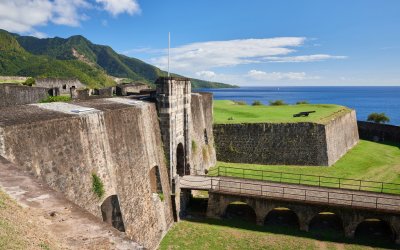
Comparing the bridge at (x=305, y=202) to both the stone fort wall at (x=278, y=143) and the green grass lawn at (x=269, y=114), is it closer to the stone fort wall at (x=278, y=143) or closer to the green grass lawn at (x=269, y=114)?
the stone fort wall at (x=278, y=143)

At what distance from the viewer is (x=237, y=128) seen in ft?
104

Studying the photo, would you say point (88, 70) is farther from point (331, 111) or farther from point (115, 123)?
point (115, 123)

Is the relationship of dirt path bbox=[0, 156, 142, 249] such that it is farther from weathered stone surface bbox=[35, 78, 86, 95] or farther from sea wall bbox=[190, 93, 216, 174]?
weathered stone surface bbox=[35, 78, 86, 95]

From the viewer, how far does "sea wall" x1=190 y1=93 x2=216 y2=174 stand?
26203mm

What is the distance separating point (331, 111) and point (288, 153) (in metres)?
11.0

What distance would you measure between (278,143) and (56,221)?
27.3 metres

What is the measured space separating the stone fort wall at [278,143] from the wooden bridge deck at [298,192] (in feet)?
29.7

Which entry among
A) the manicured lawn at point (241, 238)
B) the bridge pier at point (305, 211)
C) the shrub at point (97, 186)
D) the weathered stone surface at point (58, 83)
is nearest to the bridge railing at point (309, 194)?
the bridge pier at point (305, 211)

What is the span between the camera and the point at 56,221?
5.44 meters

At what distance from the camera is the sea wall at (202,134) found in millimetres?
26203

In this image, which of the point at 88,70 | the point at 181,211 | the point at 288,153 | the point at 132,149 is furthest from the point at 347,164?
the point at 88,70

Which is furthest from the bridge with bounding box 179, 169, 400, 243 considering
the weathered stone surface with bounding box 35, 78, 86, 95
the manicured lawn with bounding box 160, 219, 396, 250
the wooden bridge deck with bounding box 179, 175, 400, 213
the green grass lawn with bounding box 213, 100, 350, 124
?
the weathered stone surface with bounding box 35, 78, 86, 95

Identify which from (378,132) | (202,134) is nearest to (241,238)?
(202,134)

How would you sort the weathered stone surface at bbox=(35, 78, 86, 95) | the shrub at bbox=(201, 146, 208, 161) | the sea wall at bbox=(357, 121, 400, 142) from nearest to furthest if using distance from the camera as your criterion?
1. the shrub at bbox=(201, 146, 208, 161)
2. the weathered stone surface at bbox=(35, 78, 86, 95)
3. the sea wall at bbox=(357, 121, 400, 142)
